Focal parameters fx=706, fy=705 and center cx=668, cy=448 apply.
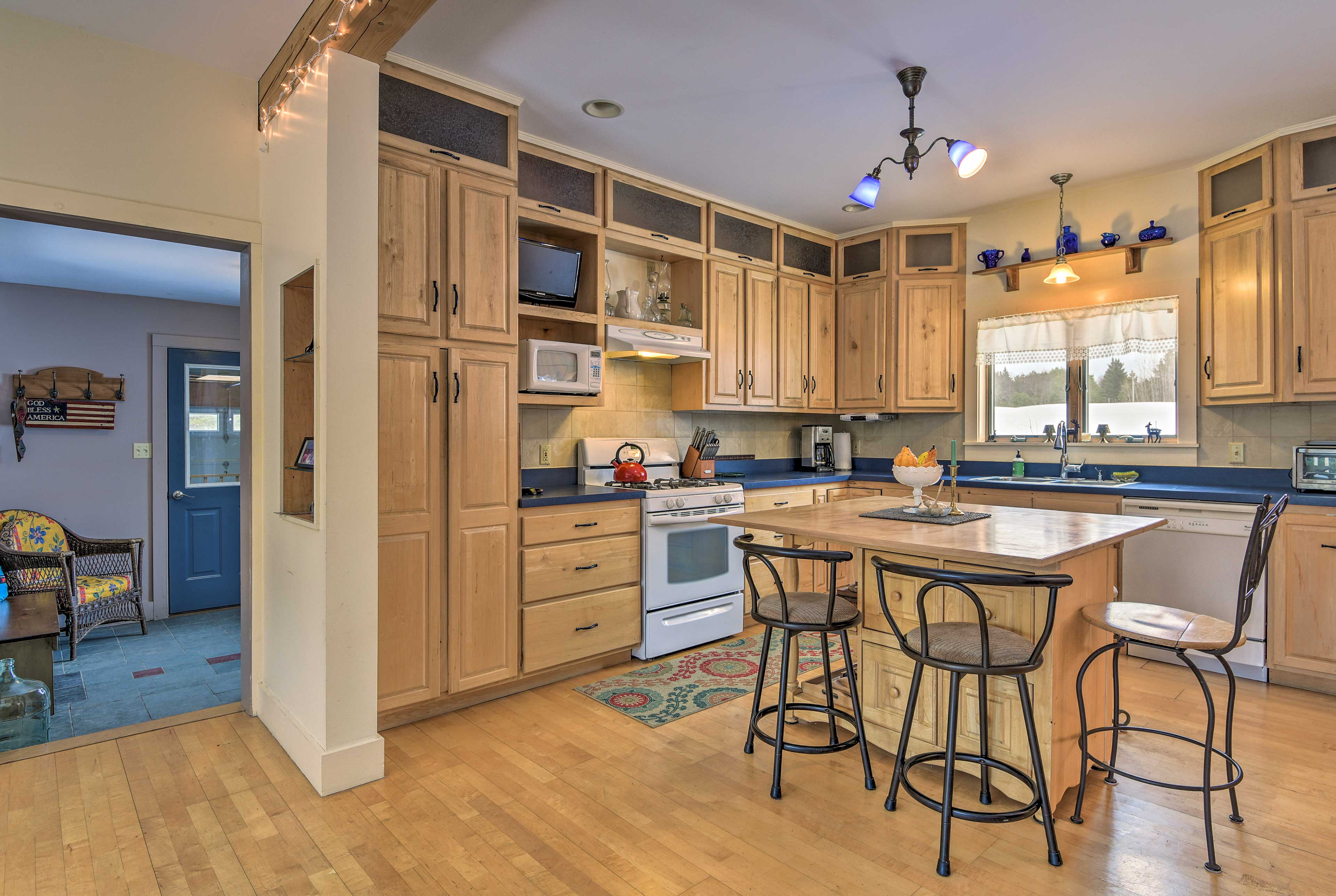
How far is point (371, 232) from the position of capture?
8.05 ft

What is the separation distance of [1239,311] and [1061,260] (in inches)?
36.8

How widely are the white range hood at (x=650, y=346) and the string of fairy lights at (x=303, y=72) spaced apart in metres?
1.77

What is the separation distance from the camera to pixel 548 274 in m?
3.63

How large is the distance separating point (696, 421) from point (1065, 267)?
244 centimetres

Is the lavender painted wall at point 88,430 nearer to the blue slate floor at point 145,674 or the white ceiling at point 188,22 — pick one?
the blue slate floor at point 145,674

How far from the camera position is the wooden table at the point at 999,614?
2141mm

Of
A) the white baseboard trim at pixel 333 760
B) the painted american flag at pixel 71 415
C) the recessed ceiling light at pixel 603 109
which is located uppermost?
the recessed ceiling light at pixel 603 109

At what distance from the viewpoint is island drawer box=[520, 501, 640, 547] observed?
3.29 m

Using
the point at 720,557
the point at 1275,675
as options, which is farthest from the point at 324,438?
the point at 1275,675

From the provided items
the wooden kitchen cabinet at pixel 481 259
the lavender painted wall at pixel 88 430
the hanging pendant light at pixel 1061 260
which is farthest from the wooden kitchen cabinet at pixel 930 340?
the lavender painted wall at pixel 88 430

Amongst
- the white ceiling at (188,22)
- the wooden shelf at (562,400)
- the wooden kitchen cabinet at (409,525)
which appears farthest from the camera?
the wooden shelf at (562,400)

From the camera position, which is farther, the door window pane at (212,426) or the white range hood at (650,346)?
the door window pane at (212,426)

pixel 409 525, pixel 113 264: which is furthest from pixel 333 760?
pixel 113 264

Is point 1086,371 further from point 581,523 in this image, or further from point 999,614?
point 581,523
